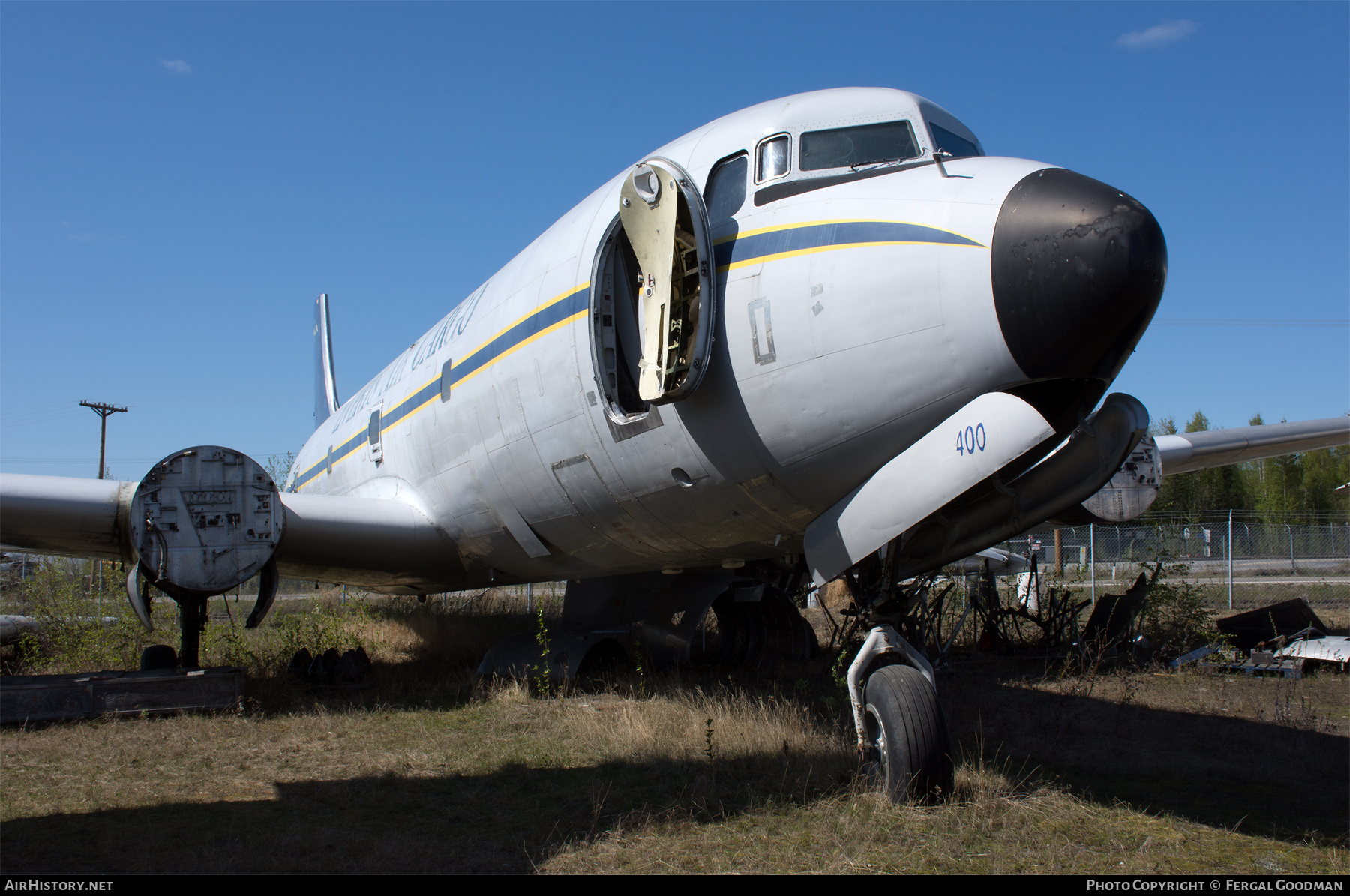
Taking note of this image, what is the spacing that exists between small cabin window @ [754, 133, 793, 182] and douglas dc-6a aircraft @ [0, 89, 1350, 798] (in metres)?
0.02

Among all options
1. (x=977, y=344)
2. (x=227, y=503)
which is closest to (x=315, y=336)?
(x=227, y=503)

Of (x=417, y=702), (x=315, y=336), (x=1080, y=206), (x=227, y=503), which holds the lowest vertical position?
(x=417, y=702)

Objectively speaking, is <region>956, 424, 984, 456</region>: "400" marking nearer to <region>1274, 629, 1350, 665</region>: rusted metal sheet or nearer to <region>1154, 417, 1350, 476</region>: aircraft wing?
<region>1154, 417, 1350, 476</region>: aircraft wing

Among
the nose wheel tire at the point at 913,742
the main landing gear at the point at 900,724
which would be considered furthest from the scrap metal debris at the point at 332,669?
the nose wheel tire at the point at 913,742

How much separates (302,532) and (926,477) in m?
6.43

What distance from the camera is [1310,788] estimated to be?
543 centimetres

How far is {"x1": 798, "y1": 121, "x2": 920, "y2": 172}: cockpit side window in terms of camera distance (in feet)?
17.0

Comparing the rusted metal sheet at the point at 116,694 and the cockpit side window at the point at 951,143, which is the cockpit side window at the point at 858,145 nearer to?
the cockpit side window at the point at 951,143

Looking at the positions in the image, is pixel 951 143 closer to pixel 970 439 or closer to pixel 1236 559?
pixel 970 439

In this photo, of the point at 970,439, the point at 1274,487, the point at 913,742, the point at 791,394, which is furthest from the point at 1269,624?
the point at 1274,487

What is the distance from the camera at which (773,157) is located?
5379mm
